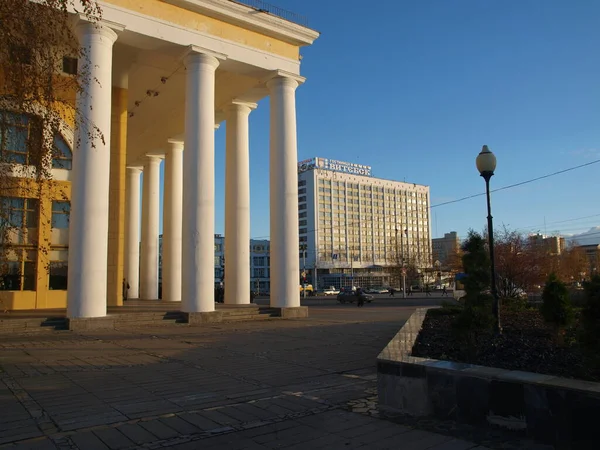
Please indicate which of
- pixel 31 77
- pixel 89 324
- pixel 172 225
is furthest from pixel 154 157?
pixel 31 77

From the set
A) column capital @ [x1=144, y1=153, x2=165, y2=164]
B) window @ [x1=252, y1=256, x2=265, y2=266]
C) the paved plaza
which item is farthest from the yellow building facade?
→ window @ [x1=252, y1=256, x2=265, y2=266]

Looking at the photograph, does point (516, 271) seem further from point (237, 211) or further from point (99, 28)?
point (99, 28)

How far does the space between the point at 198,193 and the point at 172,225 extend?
37.4 feet

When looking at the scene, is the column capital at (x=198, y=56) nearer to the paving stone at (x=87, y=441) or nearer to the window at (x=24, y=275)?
the window at (x=24, y=275)

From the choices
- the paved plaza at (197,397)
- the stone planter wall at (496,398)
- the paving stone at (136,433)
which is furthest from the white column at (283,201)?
the paving stone at (136,433)

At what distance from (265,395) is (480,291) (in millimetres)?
3605

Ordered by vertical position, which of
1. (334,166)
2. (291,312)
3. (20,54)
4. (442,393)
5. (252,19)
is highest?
(334,166)

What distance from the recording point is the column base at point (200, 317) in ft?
56.2

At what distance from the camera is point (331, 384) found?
718 cm

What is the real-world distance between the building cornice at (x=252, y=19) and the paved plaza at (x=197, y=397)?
13.0 m

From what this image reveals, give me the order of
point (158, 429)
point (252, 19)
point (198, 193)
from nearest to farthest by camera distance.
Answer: point (158, 429), point (198, 193), point (252, 19)

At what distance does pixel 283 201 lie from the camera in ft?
66.6

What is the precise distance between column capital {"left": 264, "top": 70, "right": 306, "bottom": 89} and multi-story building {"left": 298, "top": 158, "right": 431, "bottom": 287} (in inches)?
3578

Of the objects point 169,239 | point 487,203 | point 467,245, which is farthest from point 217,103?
point 467,245
